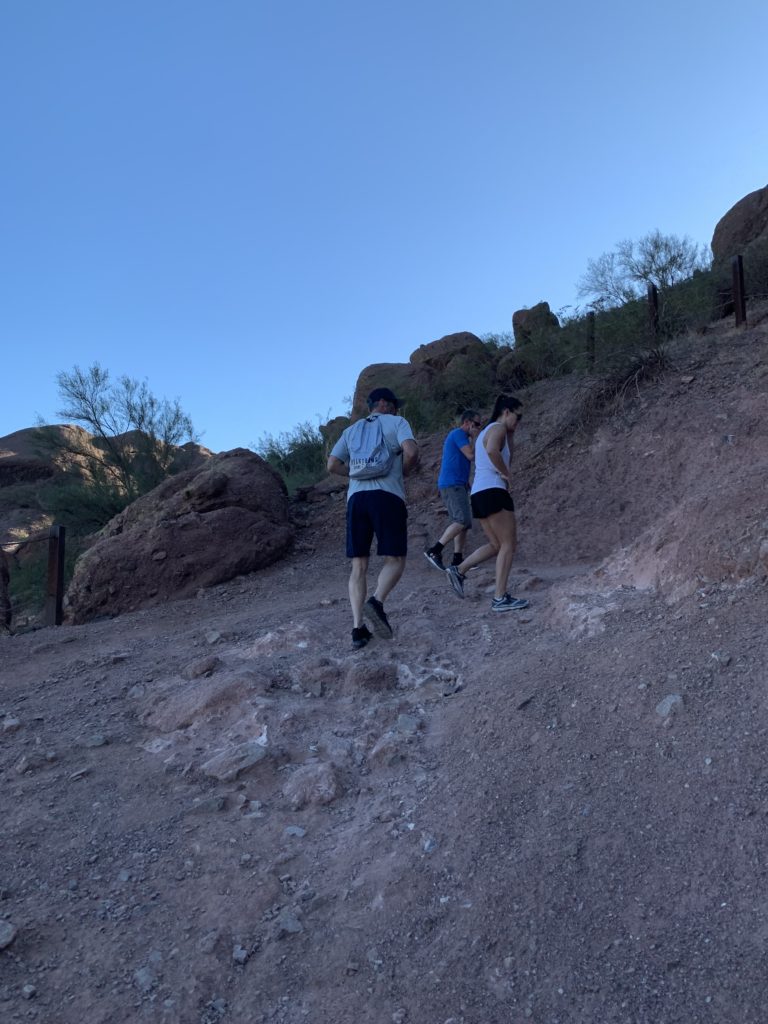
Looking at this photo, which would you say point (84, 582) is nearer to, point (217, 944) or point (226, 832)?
point (226, 832)

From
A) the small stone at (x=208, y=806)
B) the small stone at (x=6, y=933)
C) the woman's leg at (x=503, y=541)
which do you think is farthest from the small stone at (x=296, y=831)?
the woman's leg at (x=503, y=541)

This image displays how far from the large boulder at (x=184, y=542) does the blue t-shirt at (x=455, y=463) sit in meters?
2.29

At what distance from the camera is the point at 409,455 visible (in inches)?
207

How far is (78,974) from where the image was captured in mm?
2816

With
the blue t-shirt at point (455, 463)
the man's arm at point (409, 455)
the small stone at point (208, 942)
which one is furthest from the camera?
the blue t-shirt at point (455, 463)

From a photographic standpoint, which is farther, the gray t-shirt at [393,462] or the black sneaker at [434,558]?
the black sneaker at [434,558]

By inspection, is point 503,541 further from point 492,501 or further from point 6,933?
point 6,933

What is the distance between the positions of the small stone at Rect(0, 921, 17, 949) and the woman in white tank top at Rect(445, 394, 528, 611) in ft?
11.6

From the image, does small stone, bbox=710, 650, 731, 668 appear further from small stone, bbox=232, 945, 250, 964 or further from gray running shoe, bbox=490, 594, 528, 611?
small stone, bbox=232, 945, 250, 964

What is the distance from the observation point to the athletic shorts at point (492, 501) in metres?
5.98

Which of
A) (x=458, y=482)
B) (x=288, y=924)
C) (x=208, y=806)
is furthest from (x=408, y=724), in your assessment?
(x=458, y=482)

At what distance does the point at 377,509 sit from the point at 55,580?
4721 mm

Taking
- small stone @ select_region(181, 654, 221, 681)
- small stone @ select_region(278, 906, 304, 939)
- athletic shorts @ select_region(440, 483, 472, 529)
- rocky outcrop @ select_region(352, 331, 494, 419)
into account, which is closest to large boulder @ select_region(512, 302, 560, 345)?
rocky outcrop @ select_region(352, 331, 494, 419)

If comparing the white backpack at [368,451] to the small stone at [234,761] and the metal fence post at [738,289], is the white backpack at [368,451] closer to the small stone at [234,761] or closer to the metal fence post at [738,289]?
the small stone at [234,761]
